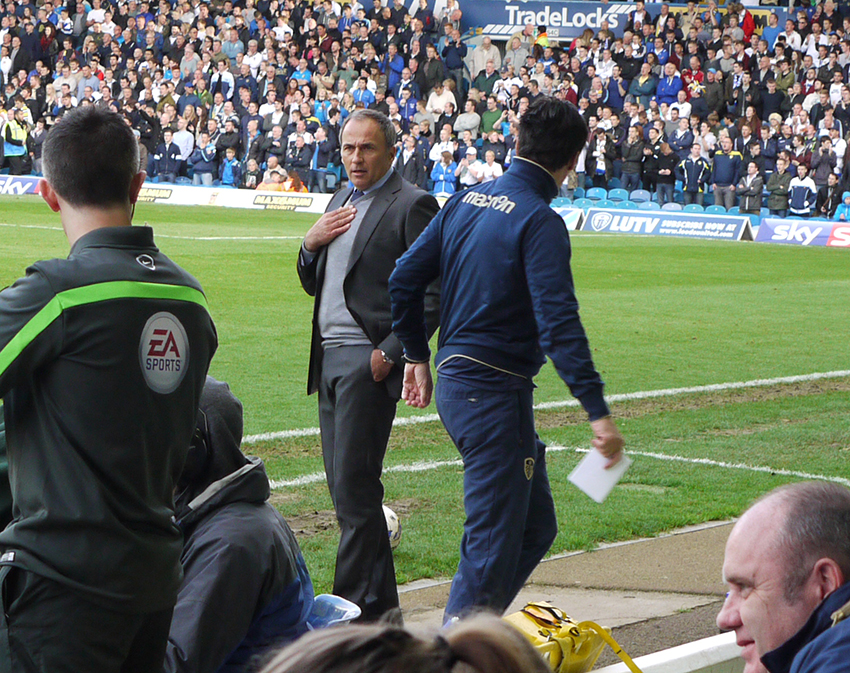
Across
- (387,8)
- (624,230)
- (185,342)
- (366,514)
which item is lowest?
(624,230)

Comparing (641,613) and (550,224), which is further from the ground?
(550,224)

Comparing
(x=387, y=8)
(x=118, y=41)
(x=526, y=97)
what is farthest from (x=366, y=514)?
(x=118, y=41)

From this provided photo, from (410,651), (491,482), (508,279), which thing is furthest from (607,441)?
(410,651)

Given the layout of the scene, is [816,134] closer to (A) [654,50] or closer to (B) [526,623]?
(A) [654,50]

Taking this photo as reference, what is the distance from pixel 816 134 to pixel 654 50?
7.31 m

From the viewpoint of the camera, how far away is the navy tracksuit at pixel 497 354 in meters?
4.01

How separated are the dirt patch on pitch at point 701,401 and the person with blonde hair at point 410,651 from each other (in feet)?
25.0

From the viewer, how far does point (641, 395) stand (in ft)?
33.2

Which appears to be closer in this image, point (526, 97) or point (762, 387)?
point (762, 387)

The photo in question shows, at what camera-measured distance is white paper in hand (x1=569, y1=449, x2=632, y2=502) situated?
12.8ft

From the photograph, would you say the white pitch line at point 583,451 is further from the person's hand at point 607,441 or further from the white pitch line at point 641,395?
the person's hand at point 607,441

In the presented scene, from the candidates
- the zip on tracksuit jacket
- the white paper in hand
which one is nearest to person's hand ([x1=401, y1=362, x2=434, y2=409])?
the zip on tracksuit jacket

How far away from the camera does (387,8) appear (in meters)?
37.0

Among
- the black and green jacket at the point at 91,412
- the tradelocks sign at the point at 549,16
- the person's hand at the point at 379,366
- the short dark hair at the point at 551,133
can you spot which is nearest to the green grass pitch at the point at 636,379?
the person's hand at the point at 379,366
